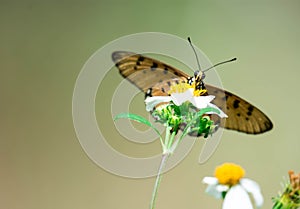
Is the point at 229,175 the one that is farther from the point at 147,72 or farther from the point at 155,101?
the point at 147,72

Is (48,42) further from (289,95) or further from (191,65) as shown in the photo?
(289,95)

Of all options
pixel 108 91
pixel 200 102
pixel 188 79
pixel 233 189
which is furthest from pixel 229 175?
pixel 108 91

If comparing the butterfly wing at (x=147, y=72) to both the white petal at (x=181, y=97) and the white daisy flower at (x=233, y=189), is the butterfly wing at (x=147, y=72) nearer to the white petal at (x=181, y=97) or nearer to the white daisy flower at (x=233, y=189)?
the white petal at (x=181, y=97)

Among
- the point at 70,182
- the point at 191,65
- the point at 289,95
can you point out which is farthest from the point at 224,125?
the point at 289,95

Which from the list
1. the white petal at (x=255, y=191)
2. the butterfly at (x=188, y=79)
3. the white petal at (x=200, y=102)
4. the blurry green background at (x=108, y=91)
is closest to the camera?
the white petal at (x=255, y=191)

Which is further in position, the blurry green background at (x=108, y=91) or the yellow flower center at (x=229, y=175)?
the blurry green background at (x=108, y=91)

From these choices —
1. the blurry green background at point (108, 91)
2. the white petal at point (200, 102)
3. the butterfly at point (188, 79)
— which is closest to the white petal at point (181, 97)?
the white petal at point (200, 102)
